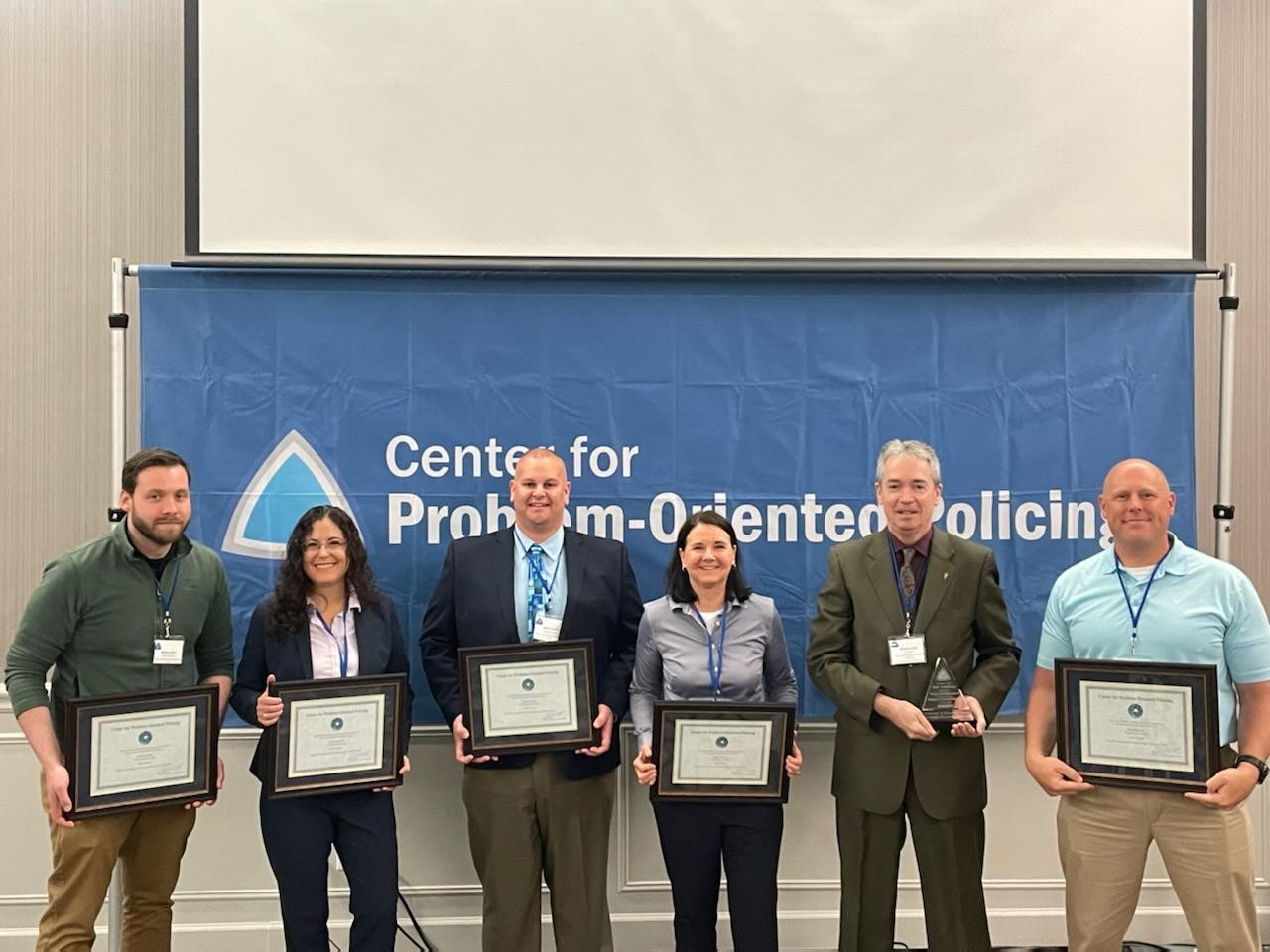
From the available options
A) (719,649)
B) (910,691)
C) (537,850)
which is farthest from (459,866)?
(910,691)

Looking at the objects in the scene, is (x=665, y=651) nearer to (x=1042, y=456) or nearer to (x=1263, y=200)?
(x=1042, y=456)

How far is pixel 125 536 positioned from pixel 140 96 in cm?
186

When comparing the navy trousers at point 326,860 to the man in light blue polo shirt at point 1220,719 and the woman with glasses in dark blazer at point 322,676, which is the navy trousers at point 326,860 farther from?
the man in light blue polo shirt at point 1220,719

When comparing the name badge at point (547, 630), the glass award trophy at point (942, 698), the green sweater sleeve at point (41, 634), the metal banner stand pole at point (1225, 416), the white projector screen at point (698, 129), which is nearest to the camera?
the green sweater sleeve at point (41, 634)

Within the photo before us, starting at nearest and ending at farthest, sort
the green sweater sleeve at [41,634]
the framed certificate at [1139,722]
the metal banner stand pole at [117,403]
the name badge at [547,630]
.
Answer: the framed certificate at [1139,722] < the green sweater sleeve at [41,634] < the name badge at [547,630] < the metal banner stand pole at [117,403]

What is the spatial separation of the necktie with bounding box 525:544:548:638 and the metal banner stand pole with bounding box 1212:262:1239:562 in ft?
7.84

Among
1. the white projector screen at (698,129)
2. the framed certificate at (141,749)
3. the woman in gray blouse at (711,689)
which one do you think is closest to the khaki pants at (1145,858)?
the woman in gray blouse at (711,689)

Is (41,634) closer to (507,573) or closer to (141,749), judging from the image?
(141,749)

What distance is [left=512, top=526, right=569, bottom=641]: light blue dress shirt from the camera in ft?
10.8

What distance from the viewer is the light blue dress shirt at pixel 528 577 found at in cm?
328

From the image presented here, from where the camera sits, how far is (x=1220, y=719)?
9.34 feet

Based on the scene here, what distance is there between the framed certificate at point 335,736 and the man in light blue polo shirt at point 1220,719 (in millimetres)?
1842

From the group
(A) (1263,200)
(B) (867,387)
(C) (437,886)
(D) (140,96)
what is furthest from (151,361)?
(A) (1263,200)

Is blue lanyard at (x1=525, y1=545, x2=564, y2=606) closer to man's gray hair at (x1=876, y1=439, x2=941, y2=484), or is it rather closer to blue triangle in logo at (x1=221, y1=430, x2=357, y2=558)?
blue triangle in logo at (x1=221, y1=430, x2=357, y2=558)
